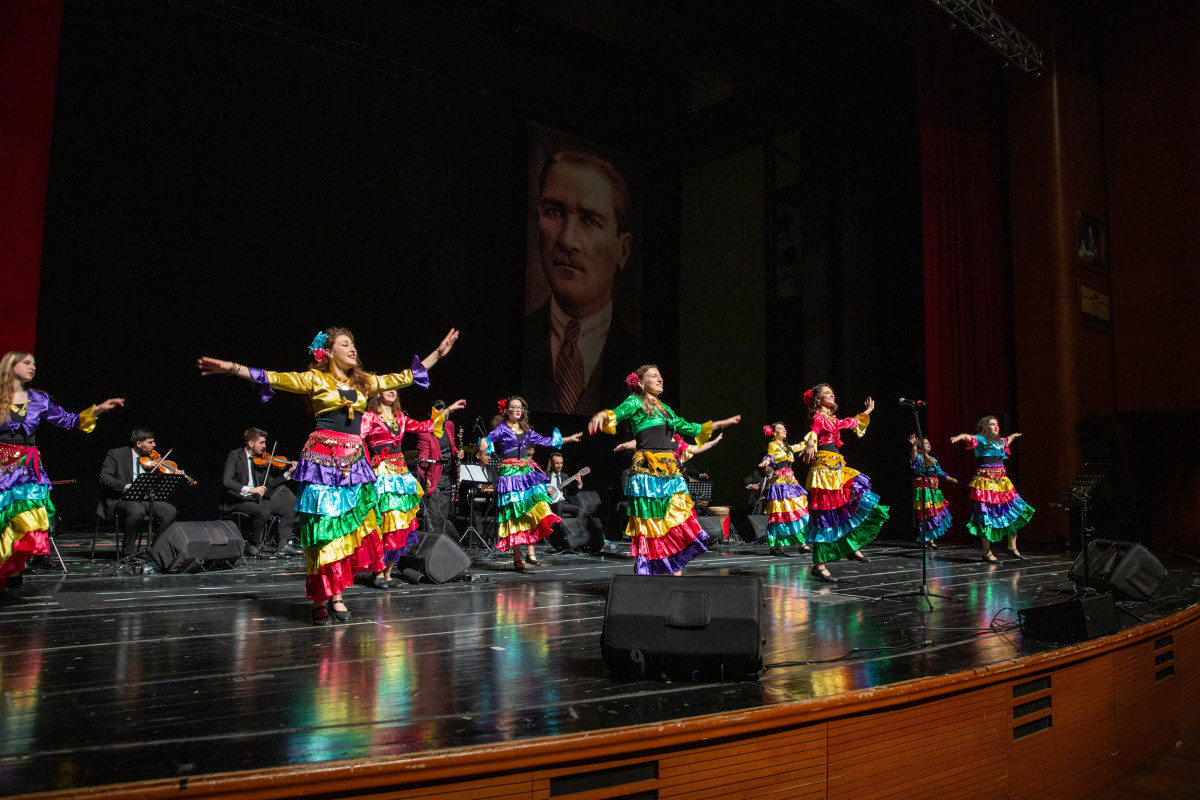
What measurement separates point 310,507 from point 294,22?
7124 millimetres

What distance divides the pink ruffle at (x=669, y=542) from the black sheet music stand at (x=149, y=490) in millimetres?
4482

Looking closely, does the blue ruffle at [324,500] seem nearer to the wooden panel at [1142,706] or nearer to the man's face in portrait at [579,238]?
the wooden panel at [1142,706]

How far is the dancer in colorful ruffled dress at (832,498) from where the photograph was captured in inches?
243

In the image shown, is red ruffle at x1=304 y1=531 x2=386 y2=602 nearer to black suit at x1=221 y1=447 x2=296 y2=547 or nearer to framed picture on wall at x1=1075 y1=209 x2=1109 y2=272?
black suit at x1=221 y1=447 x2=296 y2=547

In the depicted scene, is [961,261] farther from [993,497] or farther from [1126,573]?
[1126,573]

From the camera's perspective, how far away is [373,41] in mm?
9281

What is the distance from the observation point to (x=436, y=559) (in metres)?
5.86

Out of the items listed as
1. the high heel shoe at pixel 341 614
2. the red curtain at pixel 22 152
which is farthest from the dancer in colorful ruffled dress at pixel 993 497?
the red curtain at pixel 22 152

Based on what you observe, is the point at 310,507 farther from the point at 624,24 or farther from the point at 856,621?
the point at 624,24

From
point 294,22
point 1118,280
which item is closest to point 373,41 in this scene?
point 294,22

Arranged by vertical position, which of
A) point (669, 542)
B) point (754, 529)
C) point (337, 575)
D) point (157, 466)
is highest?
point (157, 466)

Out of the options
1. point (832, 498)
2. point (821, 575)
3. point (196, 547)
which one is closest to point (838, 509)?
point (832, 498)

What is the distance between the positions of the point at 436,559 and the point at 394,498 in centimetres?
59

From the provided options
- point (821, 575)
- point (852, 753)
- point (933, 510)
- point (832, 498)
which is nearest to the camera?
point (852, 753)
